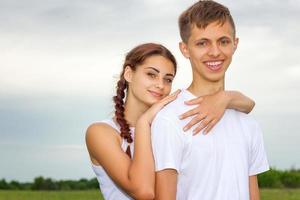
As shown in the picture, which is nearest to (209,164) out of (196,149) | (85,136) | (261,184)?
(196,149)

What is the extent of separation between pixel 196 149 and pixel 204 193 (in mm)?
327

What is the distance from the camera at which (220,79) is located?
4.43m

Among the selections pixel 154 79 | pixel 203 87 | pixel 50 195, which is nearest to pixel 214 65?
pixel 203 87

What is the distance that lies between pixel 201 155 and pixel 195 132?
169 millimetres

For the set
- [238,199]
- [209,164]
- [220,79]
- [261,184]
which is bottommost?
[261,184]

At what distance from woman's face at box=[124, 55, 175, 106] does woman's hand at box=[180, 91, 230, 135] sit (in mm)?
418

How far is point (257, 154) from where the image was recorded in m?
4.80

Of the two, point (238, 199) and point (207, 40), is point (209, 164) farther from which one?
point (207, 40)

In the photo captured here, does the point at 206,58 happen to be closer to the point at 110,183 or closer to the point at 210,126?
the point at 210,126

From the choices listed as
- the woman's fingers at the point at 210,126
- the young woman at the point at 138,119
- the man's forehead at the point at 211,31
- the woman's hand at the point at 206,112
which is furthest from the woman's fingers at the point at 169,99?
the man's forehead at the point at 211,31

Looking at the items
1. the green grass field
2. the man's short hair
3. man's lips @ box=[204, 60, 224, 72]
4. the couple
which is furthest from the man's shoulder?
the green grass field

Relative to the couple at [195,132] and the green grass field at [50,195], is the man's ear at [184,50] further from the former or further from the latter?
the green grass field at [50,195]

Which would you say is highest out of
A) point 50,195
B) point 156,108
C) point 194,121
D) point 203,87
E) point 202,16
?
point 202,16

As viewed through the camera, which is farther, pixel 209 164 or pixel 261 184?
pixel 261 184
